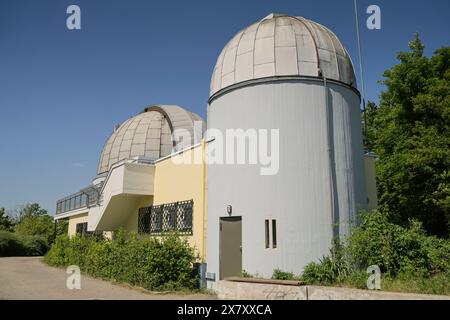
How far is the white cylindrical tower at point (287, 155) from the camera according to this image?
10656mm

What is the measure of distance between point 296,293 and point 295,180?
3.58m

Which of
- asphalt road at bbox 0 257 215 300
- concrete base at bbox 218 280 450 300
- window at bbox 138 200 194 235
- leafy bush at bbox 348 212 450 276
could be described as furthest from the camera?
window at bbox 138 200 194 235

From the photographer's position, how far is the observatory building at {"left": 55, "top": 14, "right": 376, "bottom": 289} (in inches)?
421

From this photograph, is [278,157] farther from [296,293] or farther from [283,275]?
[296,293]

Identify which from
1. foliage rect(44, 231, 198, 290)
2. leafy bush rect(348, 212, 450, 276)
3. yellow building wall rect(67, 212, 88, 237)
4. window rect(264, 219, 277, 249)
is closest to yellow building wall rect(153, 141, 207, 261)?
foliage rect(44, 231, 198, 290)

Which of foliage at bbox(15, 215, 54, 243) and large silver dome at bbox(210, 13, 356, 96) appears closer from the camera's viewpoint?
large silver dome at bbox(210, 13, 356, 96)

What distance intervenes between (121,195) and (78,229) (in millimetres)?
10658

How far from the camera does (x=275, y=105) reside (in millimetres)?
11500

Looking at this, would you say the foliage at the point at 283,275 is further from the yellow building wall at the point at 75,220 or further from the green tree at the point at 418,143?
the yellow building wall at the point at 75,220

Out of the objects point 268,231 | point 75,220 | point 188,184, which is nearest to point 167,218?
point 188,184

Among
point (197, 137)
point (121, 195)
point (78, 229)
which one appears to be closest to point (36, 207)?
point (78, 229)

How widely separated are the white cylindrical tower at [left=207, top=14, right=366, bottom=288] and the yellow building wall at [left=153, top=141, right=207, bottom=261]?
2.10 feet

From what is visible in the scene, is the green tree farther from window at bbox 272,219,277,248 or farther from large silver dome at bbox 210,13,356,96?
window at bbox 272,219,277,248
